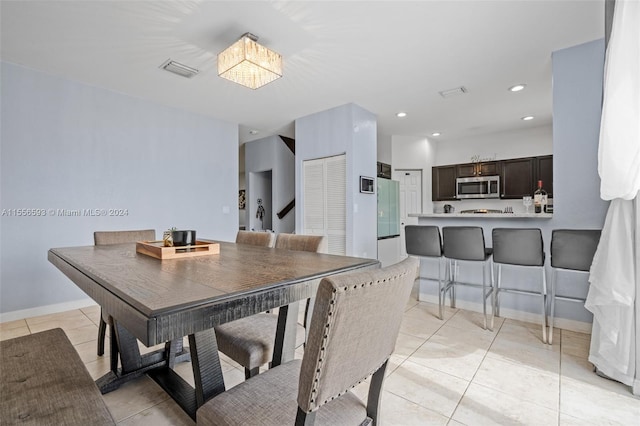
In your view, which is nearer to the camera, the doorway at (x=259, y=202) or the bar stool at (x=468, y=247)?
the bar stool at (x=468, y=247)

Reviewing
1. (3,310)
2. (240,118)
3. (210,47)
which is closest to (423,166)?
(240,118)

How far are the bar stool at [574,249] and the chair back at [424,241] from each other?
0.95 metres

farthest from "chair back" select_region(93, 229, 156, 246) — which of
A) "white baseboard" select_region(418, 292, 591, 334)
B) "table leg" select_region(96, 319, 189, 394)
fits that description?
"white baseboard" select_region(418, 292, 591, 334)

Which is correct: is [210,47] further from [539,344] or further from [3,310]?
[539,344]

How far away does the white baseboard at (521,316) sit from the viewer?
8.54 feet

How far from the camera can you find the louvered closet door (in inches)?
173

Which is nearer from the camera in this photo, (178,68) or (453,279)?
(178,68)

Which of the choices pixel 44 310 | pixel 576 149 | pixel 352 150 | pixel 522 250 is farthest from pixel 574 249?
pixel 44 310

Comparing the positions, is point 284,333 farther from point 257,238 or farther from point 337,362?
point 257,238

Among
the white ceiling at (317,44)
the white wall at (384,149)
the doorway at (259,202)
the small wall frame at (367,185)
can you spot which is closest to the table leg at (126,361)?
the white ceiling at (317,44)

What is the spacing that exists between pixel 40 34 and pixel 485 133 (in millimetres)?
6718

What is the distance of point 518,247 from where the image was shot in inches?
102

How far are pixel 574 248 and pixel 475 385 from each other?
1413 millimetres

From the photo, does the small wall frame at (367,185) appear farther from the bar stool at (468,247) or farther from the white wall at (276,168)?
the white wall at (276,168)
